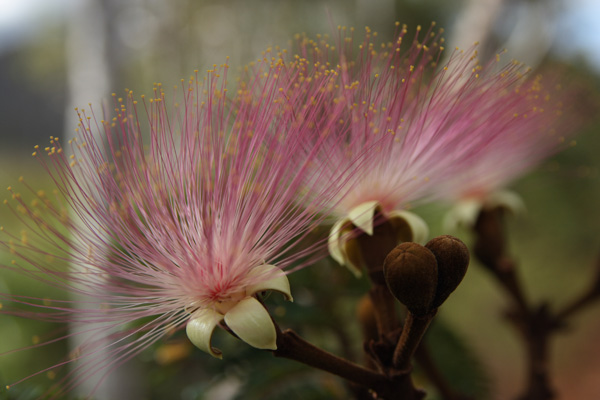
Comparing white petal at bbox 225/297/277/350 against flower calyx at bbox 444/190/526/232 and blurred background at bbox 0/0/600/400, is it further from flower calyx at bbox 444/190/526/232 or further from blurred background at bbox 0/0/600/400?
flower calyx at bbox 444/190/526/232

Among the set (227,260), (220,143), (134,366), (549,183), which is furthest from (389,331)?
(549,183)

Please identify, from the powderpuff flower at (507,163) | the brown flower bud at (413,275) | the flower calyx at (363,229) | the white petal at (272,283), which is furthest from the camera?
the powderpuff flower at (507,163)

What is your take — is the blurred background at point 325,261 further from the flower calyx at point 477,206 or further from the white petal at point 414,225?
the white petal at point 414,225

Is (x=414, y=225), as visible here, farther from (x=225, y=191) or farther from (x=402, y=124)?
(x=225, y=191)

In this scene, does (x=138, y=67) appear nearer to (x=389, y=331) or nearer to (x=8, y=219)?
(x=8, y=219)

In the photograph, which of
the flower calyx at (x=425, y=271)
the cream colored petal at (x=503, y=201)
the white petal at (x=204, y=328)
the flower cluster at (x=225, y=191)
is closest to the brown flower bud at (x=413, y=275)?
the flower calyx at (x=425, y=271)

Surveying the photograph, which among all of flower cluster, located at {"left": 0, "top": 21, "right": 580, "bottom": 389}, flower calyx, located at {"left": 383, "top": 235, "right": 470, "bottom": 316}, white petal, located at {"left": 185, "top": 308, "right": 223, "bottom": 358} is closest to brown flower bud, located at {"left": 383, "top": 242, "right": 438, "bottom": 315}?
flower calyx, located at {"left": 383, "top": 235, "right": 470, "bottom": 316}

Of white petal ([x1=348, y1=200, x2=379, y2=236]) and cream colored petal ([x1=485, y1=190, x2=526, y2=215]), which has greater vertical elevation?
white petal ([x1=348, y1=200, x2=379, y2=236])
